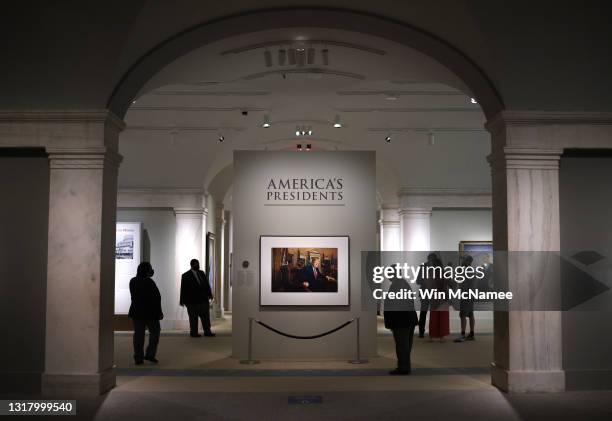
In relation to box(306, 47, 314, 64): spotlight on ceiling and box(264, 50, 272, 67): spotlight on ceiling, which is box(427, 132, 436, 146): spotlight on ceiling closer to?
box(306, 47, 314, 64): spotlight on ceiling

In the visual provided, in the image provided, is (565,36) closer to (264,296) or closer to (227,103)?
(264,296)

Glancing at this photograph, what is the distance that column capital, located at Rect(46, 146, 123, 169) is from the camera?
8.13 meters

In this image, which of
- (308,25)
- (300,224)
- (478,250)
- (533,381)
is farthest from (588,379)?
(478,250)

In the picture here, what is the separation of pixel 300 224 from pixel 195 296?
4.40 m

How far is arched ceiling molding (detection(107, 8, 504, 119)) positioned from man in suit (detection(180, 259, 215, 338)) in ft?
21.4

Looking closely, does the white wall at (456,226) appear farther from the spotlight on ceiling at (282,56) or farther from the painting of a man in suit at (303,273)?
the spotlight on ceiling at (282,56)

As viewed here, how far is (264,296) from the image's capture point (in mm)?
11359

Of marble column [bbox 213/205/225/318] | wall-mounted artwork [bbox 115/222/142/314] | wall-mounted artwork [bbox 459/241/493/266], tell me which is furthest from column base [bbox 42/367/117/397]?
wall-mounted artwork [bbox 459/241/493/266]

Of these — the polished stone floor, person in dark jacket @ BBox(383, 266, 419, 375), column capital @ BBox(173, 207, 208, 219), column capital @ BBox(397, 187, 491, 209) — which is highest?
column capital @ BBox(397, 187, 491, 209)

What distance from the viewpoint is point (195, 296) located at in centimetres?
1478

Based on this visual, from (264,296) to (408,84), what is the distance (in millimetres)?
4850

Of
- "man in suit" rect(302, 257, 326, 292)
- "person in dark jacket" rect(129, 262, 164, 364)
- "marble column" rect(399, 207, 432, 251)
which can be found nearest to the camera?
"person in dark jacket" rect(129, 262, 164, 364)

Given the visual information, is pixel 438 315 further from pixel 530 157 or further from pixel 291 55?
pixel 291 55

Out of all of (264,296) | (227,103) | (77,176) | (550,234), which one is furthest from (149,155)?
(550,234)
